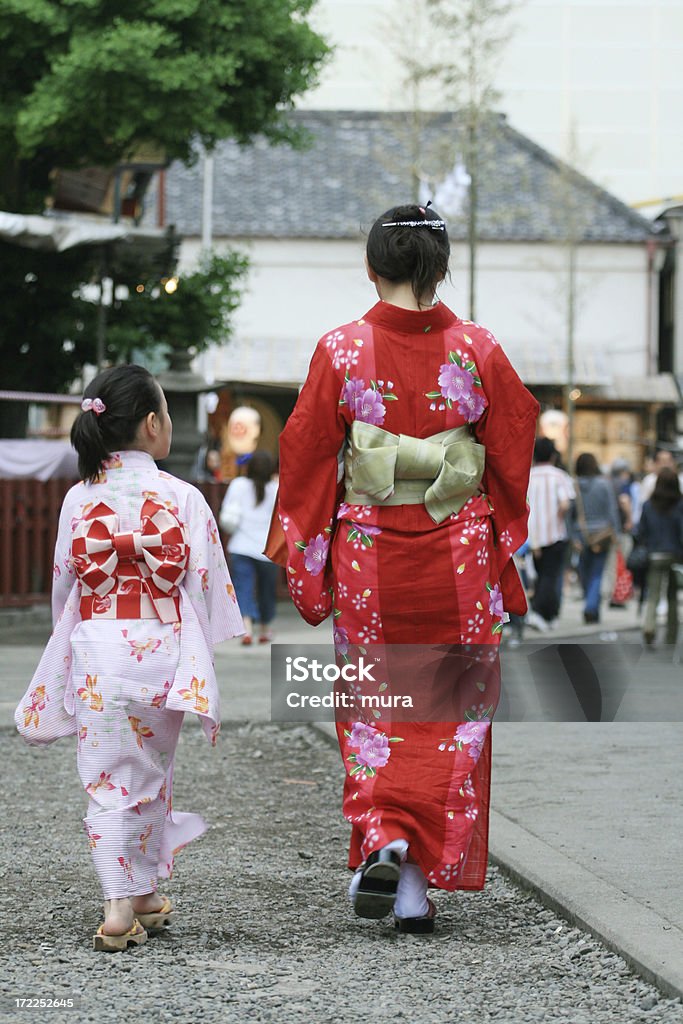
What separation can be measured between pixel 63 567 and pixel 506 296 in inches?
1234

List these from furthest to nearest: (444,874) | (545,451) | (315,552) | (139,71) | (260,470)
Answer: (139,71)
(545,451)
(260,470)
(315,552)
(444,874)

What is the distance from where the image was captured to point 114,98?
44.0ft

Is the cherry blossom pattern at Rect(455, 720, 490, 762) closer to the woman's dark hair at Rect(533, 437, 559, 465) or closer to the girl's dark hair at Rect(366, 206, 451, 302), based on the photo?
the girl's dark hair at Rect(366, 206, 451, 302)

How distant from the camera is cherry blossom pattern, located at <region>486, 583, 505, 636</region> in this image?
4.38 m

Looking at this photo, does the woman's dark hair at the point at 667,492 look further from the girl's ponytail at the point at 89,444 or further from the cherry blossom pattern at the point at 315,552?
the girl's ponytail at the point at 89,444

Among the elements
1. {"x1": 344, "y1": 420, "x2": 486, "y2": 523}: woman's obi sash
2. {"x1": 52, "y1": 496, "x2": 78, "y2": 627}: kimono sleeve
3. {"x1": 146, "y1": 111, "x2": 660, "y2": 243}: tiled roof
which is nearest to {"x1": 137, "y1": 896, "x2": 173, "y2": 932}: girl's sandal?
{"x1": 52, "y1": 496, "x2": 78, "y2": 627}: kimono sleeve

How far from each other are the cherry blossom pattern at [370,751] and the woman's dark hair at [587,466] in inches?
402

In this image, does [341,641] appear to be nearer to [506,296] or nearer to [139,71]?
[139,71]

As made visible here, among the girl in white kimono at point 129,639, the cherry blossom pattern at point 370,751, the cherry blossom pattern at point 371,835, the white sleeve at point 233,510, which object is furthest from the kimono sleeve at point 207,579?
the white sleeve at point 233,510

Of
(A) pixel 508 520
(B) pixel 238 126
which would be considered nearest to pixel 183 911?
(A) pixel 508 520

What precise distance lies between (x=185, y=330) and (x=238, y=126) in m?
2.25

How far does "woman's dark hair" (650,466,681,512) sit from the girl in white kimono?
8.76 meters

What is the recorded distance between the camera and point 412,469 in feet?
14.0
